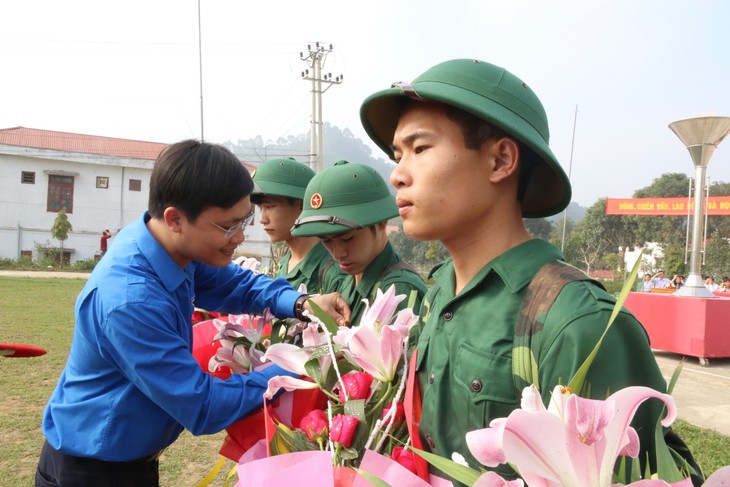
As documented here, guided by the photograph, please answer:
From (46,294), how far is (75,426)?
14202mm

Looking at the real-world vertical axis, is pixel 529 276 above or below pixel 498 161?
below

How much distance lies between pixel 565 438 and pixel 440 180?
28.2 inches

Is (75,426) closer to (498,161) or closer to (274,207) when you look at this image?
(498,161)

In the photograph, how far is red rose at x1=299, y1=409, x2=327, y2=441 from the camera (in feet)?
4.10

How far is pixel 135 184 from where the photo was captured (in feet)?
102

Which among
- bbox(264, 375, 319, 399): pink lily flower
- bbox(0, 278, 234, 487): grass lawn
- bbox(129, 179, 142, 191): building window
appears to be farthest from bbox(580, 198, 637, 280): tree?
bbox(264, 375, 319, 399): pink lily flower

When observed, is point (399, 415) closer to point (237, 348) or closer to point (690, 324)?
point (237, 348)

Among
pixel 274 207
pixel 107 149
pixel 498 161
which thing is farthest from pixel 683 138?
pixel 107 149

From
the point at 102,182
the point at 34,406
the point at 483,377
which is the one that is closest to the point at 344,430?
the point at 483,377

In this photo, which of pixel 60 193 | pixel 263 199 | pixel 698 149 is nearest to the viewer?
pixel 263 199

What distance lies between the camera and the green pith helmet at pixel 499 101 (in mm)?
1182

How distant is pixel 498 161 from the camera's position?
4.26ft

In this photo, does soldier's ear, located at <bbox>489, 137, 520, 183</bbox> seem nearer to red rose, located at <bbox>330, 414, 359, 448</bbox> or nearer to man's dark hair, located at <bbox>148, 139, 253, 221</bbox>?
red rose, located at <bbox>330, 414, 359, 448</bbox>

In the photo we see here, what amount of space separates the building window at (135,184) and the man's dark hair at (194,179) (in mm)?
31694
